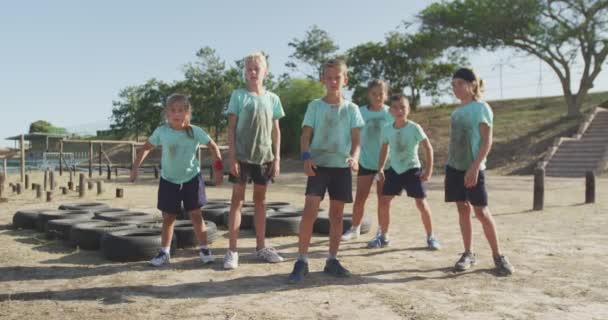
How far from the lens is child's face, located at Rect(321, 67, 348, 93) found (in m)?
4.61

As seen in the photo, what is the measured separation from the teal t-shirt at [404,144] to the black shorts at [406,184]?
0.06m

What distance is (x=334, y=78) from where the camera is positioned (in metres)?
4.61

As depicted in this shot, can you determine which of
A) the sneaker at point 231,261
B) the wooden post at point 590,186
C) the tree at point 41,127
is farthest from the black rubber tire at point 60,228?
the tree at point 41,127

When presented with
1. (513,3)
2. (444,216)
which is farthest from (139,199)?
(513,3)

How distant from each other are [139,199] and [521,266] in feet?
32.0

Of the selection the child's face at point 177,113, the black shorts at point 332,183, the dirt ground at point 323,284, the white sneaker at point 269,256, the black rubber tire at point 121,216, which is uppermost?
the child's face at point 177,113

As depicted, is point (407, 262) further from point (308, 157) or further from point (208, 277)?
point (208, 277)

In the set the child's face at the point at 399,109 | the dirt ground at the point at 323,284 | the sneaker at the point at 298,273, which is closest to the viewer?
the dirt ground at the point at 323,284

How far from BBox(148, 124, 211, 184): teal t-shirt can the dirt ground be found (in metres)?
0.86

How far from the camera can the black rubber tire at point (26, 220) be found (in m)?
7.82

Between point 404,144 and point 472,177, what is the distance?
1.35 metres

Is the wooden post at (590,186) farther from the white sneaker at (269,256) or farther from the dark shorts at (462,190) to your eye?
the white sneaker at (269,256)

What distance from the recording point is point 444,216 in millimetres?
9328

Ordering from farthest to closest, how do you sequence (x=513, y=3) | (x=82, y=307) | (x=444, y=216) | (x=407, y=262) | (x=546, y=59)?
(x=546, y=59), (x=513, y=3), (x=444, y=216), (x=407, y=262), (x=82, y=307)
